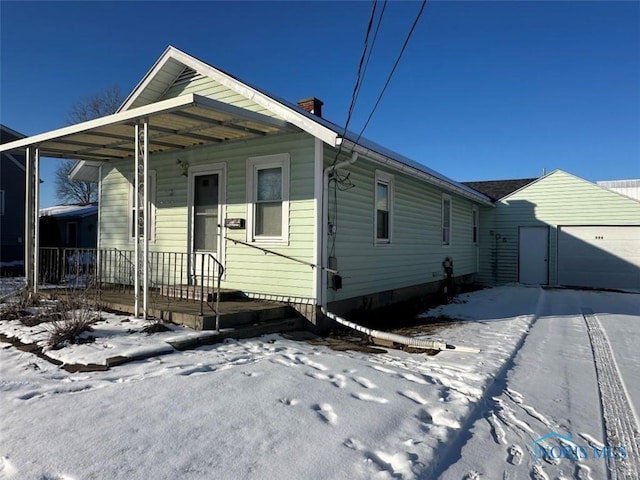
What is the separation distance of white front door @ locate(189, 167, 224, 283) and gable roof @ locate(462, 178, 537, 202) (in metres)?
13.5

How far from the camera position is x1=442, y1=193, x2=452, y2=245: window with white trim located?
12.8m

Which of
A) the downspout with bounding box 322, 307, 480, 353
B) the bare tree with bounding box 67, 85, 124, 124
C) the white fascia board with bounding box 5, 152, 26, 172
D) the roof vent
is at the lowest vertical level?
the downspout with bounding box 322, 307, 480, 353

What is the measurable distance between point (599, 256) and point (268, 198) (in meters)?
14.2

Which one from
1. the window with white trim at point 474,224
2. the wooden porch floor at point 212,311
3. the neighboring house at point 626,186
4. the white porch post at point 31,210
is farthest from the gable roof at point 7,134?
the neighboring house at point 626,186

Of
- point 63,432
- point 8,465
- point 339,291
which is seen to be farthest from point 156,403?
point 339,291

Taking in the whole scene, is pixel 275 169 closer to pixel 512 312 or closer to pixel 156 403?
pixel 156 403

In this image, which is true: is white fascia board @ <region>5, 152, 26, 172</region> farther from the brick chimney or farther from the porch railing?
the brick chimney

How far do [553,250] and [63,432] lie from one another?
1745cm

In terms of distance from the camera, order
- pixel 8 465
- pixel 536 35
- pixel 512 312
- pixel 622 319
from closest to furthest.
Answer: pixel 8 465
pixel 536 35
pixel 622 319
pixel 512 312

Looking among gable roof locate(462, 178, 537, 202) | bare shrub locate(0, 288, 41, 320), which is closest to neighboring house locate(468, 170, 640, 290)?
gable roof locate(462, 178, 537, 202)

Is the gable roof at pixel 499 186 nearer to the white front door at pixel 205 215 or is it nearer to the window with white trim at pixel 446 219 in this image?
the window with white trim at pixel 446 219

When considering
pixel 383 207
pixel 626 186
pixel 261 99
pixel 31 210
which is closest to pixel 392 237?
pixel 383 207

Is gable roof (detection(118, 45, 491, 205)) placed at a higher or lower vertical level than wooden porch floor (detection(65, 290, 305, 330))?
higher

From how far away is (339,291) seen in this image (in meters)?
7.45
